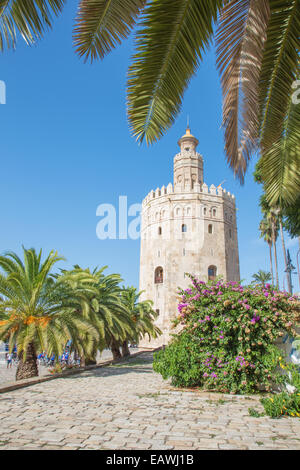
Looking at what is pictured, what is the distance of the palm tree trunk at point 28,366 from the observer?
35.3 ft

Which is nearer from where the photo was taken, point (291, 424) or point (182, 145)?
point (291, 424)

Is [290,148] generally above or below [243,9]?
below

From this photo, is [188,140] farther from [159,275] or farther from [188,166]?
[159,275]

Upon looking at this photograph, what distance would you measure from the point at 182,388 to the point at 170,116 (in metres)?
7.42

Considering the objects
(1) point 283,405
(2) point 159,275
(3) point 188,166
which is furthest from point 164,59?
(3) point 188,166

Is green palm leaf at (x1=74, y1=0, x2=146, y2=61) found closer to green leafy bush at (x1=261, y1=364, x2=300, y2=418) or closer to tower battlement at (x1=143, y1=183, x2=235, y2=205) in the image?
green leafy bush at (x1=261, y1=364, x2=300, y2=418)

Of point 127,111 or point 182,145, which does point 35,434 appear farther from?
point 182,145

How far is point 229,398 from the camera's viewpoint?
7652 mm

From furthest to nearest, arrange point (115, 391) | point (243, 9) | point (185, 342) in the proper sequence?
point (185, 342) → point (115, 391) → point (243, 9)

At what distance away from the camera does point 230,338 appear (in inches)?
335

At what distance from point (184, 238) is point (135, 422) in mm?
26433

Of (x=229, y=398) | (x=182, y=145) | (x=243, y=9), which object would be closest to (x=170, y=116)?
(x=243, y=9)

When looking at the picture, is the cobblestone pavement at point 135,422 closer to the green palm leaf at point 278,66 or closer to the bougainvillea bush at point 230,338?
the bougainvillea bush at point 230,338

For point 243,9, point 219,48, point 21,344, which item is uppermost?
point 243,9
